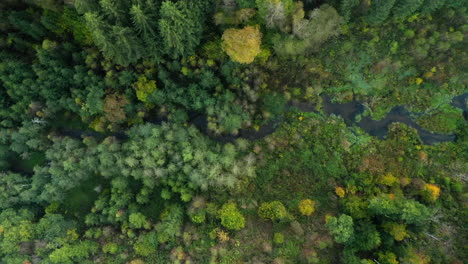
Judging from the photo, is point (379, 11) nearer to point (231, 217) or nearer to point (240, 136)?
point (240, 136)

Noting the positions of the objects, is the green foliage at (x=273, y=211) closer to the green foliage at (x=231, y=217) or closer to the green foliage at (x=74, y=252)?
the green foliage at (x=231, y=217)

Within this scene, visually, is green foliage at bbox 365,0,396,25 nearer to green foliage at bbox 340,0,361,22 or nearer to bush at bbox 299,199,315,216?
green foliage at bbox 340,0,361,22

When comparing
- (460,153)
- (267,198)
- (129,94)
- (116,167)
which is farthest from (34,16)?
(460,153)

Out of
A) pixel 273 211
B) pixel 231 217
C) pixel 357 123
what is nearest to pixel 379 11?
pixel 357 123

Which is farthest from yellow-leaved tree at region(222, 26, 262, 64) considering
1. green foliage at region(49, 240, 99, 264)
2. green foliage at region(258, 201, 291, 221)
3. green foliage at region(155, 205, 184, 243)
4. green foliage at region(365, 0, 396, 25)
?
→ green foliage at region(49, 240, 99, 264)

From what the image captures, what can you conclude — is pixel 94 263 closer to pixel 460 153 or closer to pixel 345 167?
pixel 345 167
